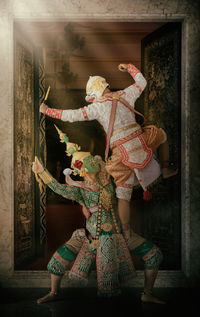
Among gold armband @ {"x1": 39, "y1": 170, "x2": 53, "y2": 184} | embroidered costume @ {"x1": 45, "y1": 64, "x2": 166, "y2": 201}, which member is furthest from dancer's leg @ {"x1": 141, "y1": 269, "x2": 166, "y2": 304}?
gold armband @ {"x1": 39, "y1": 170, "x2": 53, "y2": 184}

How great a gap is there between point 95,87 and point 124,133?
1.84ft

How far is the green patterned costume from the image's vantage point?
9.50 feet

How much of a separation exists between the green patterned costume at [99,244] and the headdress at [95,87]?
82cm

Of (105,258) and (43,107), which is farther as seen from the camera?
(43,107)

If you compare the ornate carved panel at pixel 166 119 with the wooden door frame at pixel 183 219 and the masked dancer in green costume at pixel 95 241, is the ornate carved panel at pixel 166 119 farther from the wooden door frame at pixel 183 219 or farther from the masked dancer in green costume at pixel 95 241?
the masked dancer in green costume at pixel 95 241

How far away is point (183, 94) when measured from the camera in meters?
3.30

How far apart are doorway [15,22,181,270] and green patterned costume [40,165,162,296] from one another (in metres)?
0.35

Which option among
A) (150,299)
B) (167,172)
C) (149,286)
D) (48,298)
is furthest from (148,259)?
(48,298)

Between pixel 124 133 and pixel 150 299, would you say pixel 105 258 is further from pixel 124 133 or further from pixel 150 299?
pixel 124 133

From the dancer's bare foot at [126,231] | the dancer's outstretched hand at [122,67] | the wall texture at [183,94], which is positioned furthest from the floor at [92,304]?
the dancer's outstretched hand at [122,67]

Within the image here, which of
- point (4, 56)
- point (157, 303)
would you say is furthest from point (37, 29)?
point (157, 303)

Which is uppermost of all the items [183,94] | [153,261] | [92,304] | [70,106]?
[183,94]

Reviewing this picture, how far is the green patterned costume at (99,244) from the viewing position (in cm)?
290

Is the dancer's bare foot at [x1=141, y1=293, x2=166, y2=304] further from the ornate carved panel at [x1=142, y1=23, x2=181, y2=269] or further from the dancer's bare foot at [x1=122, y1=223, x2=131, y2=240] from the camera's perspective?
the dancer's bare foot at [x1=122, y1=223, x2=131, y2=240]
